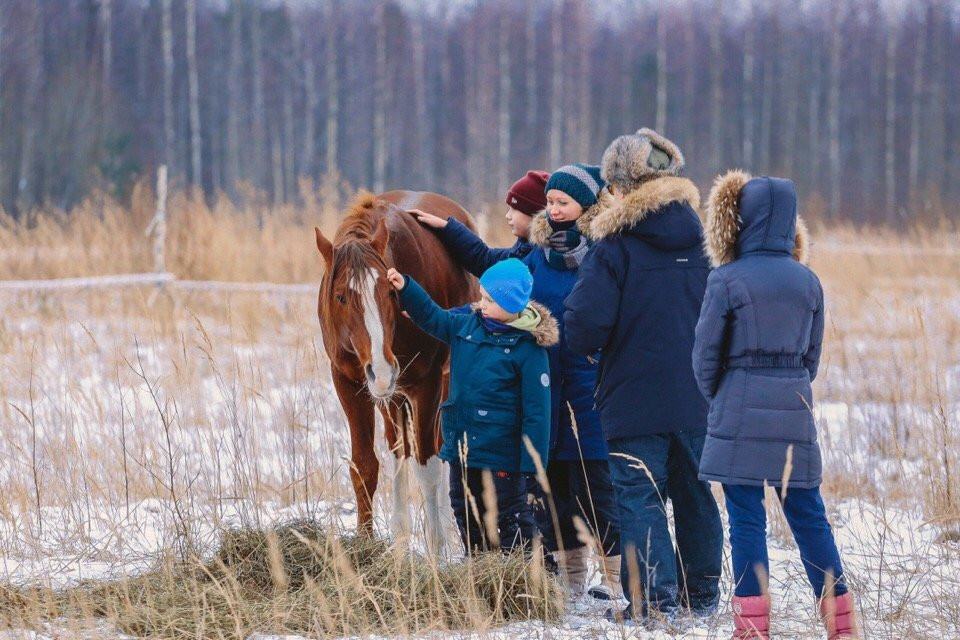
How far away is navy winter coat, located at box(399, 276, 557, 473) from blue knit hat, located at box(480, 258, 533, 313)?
123 millimetres

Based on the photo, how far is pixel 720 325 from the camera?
10.4 feet

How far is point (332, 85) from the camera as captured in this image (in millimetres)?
28062

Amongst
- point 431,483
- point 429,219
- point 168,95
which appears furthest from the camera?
point 168,95

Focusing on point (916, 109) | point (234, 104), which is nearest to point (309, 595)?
point (234, 104)

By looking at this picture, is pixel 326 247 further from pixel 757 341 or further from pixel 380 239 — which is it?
pixel 757 341

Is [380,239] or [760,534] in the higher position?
[380,239]

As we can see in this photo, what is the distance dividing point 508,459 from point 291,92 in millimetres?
28764

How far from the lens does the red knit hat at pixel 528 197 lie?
4.43 m

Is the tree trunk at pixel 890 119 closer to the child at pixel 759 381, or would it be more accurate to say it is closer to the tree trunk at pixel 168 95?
the tree trunk at pixel 168 95

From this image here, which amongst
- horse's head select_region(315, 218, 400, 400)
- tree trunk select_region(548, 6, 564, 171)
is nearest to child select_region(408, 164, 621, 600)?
horse's head select_region(315, 218, 400, 400)

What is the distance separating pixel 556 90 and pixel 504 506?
2681 centimetres

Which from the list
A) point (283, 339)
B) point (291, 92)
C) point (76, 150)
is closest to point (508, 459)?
point (283, 339)

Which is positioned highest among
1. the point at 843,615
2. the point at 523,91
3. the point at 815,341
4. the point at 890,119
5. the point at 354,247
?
the point at 523,91

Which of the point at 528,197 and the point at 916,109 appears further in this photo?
the point at 916,109
